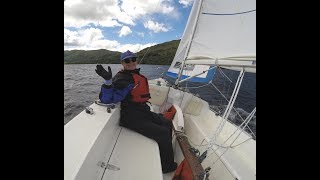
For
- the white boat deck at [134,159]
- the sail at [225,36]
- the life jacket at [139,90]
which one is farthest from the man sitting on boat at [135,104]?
the sail at [225,36]

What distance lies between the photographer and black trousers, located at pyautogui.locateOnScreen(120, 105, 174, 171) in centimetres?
365

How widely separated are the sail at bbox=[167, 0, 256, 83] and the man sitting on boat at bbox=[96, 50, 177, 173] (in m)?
1.10

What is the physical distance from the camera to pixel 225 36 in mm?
3648

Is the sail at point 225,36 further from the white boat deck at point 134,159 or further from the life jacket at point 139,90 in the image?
the white boat deck at point 134,159

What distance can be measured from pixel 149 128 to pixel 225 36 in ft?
5.78

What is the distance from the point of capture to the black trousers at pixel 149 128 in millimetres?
3648

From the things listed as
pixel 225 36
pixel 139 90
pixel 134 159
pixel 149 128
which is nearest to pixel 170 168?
pixel 149 128

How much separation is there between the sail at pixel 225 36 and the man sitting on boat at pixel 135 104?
1.10 m

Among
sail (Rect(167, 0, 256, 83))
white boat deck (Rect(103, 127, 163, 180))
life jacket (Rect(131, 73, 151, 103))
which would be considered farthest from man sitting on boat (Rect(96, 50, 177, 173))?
sail (Rect(167, 0, 256, 83))
